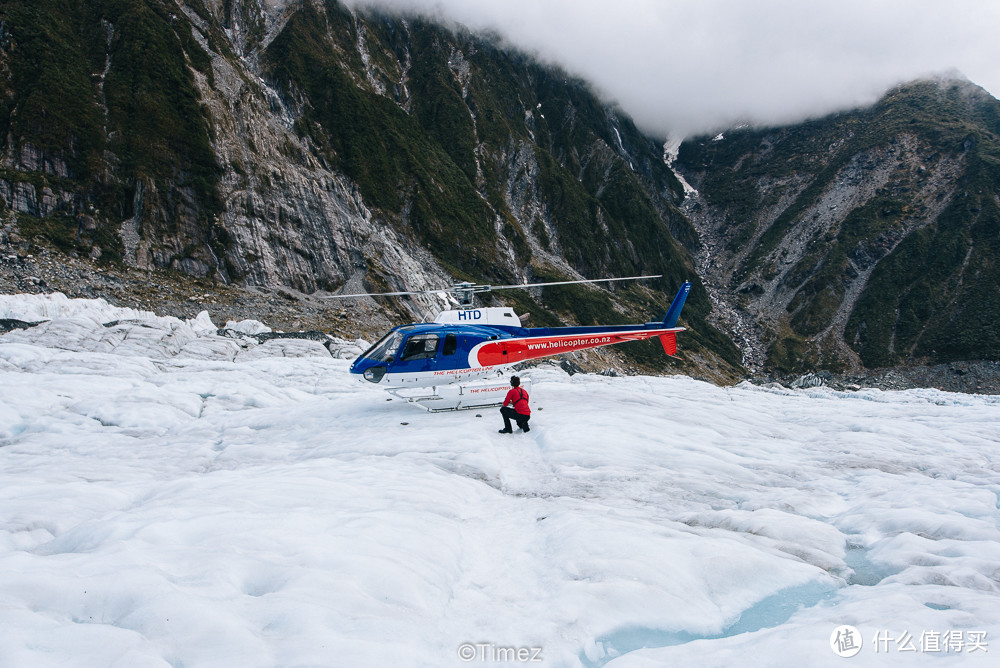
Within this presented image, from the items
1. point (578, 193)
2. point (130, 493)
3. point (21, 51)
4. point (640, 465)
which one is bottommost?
point (130, 493)

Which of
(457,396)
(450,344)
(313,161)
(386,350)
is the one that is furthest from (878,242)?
(386,350)

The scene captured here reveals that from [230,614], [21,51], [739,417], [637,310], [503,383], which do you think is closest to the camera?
[230,614]

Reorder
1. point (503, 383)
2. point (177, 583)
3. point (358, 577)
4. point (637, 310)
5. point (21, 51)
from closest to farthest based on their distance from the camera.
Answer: point (177, 583) < point (358, 577) < point (503, 383) < point (21, 51) < point (637, 310)

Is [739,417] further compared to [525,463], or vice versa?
[739,417]

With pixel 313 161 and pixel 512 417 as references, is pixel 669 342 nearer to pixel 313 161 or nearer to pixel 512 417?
pixel 512 417

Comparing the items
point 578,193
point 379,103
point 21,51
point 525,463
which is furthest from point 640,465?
point 578,193

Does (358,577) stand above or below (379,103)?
below

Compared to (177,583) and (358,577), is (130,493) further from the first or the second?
(358,577)
